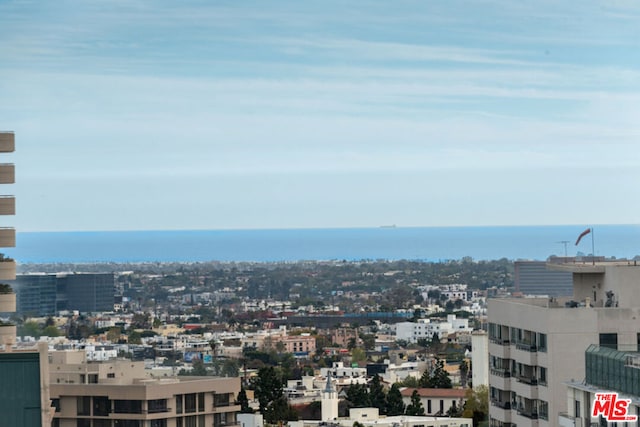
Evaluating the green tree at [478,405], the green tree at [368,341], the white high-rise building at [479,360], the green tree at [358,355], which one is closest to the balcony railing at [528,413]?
the green tree at [478,405]

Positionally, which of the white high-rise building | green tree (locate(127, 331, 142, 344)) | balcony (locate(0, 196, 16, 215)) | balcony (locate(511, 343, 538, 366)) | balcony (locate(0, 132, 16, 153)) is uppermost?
balcony (locate(0, 132, 16, 153))

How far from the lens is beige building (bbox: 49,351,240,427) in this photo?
51938 millimetres

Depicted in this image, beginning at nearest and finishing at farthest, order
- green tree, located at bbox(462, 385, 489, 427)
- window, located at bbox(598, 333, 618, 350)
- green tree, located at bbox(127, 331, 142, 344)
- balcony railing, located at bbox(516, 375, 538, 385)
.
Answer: window, located at bbox(598, 333, 618, 350), balcony railing, located at bbox(516, 375, 538, 385), green tree, located at bbox(462, 385, 489, 427), green tree, located at bbox(127, 331, 142, 344)

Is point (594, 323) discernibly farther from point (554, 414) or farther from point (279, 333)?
point (279, 333)

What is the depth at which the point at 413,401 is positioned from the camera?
10406 cm

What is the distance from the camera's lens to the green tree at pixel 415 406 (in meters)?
101

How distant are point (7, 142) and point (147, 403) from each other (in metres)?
21.9

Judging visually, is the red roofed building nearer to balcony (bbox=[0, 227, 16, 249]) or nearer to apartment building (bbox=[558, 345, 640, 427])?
apartment building (bbox=[558, 345, 640, 427])

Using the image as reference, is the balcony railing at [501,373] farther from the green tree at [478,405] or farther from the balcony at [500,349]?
the green tree at [478,405]

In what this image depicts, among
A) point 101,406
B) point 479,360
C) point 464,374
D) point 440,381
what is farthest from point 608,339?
point 464,374

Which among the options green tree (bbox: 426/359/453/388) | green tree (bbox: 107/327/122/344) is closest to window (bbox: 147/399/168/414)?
green tree (bbox: 426/359/453/388)

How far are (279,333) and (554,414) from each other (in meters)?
160

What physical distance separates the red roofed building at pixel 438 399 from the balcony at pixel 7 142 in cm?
7424

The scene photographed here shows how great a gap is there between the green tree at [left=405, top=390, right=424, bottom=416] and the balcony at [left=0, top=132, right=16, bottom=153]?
7110cm
